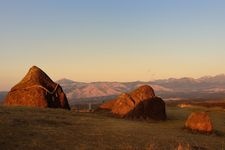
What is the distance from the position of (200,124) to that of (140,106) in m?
8.20

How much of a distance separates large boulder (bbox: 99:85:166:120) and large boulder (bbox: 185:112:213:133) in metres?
6.67

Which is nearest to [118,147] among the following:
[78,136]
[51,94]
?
[78,136]

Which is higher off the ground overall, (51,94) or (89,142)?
(51,94)

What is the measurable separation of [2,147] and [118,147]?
494cm

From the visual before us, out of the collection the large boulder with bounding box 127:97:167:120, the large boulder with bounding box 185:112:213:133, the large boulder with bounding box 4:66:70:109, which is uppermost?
the large boulder with bounding box 4:66:70:109

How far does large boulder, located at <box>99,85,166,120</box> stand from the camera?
38.3 metres

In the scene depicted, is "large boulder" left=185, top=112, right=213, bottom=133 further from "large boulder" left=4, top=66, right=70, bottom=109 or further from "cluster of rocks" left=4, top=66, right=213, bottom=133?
"large boulder" left=4, top=66, right=70, bottom=109

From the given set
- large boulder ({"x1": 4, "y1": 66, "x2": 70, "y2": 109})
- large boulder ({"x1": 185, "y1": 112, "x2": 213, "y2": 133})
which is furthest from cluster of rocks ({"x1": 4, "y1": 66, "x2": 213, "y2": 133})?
large boulder ({"x1": 185, "y1": 112, "x2": 213, "y2": 133})

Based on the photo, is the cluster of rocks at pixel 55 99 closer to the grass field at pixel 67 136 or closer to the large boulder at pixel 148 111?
the large boulder at pixel 148 111

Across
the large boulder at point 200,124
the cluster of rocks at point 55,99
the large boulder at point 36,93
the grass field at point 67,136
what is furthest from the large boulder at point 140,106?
the grass field at point 67,136

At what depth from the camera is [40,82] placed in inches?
1597

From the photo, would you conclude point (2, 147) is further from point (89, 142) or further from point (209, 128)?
point (209, 128)

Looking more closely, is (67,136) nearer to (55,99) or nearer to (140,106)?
(140,106)

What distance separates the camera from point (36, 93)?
1532 inches
